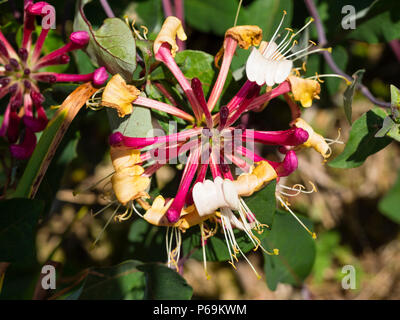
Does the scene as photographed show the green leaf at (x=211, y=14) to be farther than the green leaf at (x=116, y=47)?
Yes

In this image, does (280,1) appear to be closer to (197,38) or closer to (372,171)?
(197,38)

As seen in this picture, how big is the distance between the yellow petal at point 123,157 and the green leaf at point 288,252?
55 cm

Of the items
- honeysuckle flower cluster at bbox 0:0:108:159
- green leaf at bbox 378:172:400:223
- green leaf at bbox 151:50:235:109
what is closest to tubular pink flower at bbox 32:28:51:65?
honeysuckle flower cluster at bbox 0:0:108:159

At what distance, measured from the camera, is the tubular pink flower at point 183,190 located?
31.7 inches

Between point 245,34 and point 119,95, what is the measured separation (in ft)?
0.98

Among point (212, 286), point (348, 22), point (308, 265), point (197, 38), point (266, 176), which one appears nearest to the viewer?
point (266, 176)

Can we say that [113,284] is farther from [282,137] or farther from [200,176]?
[282,137]

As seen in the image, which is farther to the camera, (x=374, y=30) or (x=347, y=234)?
(x=347, y=234)

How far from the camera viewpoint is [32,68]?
3.51 ft

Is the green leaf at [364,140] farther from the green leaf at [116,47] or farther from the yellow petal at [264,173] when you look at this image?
the green leaf at [116,47]

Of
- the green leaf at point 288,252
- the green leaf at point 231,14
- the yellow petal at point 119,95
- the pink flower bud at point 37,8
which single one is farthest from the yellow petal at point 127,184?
the green leaf at point 231,14

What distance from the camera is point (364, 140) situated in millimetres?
1021

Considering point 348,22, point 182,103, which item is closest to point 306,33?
point 348,22

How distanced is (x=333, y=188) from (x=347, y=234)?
223 mm
